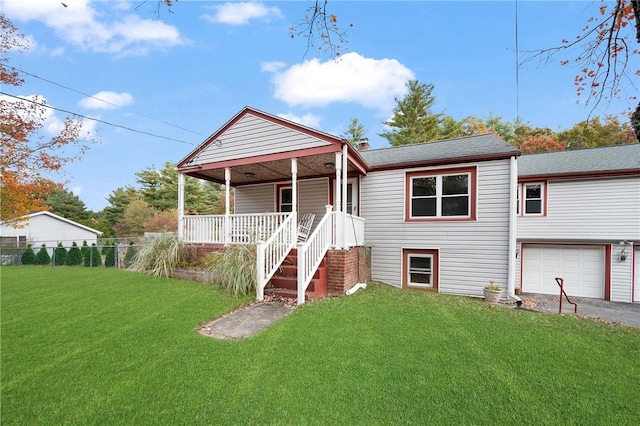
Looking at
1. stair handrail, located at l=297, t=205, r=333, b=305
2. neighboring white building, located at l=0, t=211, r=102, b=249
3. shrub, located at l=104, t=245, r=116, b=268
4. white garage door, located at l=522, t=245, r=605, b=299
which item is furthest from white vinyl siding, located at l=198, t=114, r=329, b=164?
neighboring white building, located at l=0, t=211, r=102, b=249

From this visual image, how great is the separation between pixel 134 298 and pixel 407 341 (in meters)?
5.09

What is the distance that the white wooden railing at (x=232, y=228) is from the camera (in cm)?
744

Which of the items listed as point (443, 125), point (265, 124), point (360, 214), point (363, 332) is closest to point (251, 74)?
point (265, 124)

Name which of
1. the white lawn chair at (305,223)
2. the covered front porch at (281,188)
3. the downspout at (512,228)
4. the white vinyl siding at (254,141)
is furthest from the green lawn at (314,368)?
the white lawn chair at (305,223)

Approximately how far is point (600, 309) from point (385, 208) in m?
6.84

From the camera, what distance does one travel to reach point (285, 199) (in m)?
10.9

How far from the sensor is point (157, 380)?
2787 mm

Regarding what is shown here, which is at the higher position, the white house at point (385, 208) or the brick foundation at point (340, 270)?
the white house at point (385, 208)

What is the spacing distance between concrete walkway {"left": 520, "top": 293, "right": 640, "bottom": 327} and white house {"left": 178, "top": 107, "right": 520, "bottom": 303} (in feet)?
5.66

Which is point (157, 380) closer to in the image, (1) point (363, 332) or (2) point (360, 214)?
(1) point (363, 332)

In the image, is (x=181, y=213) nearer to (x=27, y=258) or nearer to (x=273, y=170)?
(x=273, y=170)

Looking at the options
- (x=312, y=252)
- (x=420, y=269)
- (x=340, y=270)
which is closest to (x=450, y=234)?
(x=420, y=269)

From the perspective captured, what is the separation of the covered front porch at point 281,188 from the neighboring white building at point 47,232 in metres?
17.4

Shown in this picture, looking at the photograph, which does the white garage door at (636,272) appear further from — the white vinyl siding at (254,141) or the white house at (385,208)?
the white vinyl siding at (254,141)
